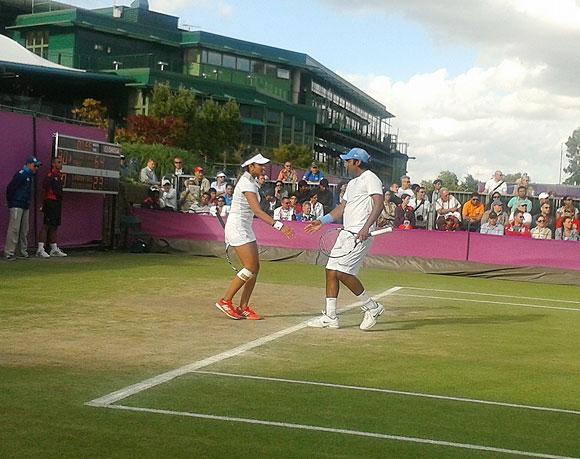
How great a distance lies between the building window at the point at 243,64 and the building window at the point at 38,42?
14742 millimetres

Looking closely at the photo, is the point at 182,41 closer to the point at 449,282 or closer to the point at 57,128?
the point at 57,128

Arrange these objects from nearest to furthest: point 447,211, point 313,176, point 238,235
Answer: point 238,235 < point 447,211 < point 313,176

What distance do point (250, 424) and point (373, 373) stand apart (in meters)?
2.46

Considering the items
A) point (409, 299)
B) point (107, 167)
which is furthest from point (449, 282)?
point (107, 167)

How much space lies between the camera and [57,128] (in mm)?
21812

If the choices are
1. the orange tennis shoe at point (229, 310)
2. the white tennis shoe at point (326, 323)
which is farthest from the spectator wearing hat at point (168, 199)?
the white tennis shoe at point (326, 323)

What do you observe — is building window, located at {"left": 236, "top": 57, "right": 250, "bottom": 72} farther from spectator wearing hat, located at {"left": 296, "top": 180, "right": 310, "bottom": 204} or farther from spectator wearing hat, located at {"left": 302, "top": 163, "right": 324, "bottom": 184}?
spectator wearing hat, located at {"left": 296, "top": 180, "right": 310, "bottom": 204}

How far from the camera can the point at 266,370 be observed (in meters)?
8.27

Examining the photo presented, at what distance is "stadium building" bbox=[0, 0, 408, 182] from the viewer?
57406mm

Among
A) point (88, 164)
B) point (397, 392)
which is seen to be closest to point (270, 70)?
point (88, 164)

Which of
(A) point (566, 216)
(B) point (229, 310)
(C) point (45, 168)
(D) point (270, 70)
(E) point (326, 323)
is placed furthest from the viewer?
(D) point (270, 70)

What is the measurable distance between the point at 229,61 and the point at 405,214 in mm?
46379

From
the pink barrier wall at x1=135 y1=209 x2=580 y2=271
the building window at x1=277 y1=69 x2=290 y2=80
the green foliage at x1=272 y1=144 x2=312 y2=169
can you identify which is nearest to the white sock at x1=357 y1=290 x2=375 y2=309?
the pink barrier wall at x1=135 y1=209 x2=580 y2=271

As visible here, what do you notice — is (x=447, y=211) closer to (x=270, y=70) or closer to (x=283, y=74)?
(x=270, y=70)
